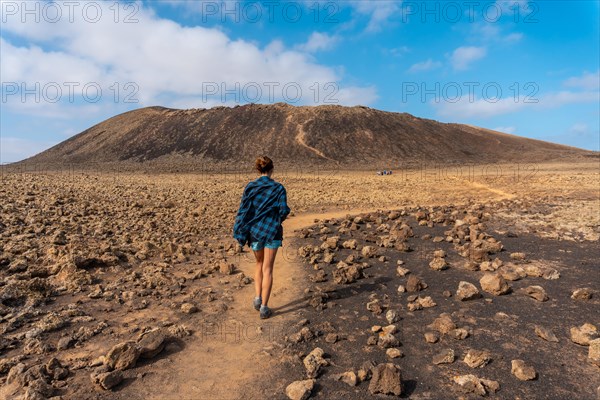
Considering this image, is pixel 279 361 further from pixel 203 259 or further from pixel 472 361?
pixel 203 259

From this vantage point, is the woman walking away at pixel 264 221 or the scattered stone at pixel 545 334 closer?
the scattered stone at pixel 545 334

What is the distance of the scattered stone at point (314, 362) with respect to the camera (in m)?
3.23

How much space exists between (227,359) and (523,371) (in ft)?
8.26

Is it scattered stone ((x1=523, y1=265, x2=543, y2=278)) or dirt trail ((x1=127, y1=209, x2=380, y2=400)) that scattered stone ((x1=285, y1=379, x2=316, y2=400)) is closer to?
dirt trail ((x1=127, y1=209, x2=380, y2=400))

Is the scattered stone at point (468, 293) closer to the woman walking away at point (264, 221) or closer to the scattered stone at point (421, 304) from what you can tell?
the scattered stone at point (421, 304)

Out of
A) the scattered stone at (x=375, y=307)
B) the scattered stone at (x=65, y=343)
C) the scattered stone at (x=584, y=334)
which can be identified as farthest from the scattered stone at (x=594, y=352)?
the scattered stone at (x=65, y=343)

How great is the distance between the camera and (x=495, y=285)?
15.4 feet

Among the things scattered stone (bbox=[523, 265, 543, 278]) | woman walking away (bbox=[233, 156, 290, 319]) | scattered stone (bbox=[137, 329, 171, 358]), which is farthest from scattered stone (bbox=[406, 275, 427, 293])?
scattered stone (bbox=[137, 329, 171, 358])

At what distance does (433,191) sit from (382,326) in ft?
55.6

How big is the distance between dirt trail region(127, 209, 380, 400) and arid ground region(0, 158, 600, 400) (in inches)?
0.6

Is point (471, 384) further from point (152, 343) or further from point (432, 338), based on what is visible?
point (152, 343)

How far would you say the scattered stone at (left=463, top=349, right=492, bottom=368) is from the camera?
3217 mm

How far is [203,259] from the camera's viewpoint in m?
6.88

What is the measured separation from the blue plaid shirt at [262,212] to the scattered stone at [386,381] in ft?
6.21
